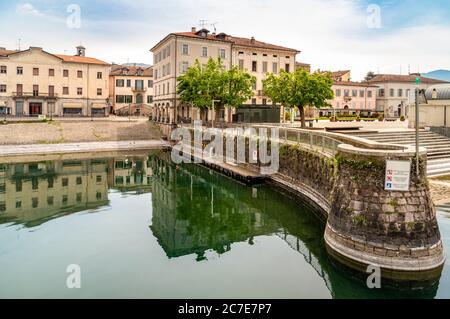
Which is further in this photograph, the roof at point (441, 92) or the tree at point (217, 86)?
the tree at point (217, 86)

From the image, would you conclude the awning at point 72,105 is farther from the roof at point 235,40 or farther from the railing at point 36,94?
the roof at point 235,40

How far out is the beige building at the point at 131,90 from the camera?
8619 centimetres

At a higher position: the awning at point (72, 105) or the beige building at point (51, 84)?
the beige building at point (51, 84)

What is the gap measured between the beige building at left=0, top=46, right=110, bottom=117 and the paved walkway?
20.2 m

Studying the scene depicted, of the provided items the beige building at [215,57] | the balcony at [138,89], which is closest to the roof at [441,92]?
the beige building at [215,57]

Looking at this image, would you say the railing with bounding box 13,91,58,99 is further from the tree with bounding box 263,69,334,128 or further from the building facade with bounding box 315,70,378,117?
the building facade with bounding box 315,70,378,117

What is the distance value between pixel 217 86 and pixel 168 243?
3291 cm

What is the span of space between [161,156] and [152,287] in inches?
1409

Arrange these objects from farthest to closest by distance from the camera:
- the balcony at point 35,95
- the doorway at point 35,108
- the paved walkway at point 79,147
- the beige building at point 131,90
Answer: the beige building at point 131,90 < the doorway at point 35,108 < the balcony at point 35,95 < the paved walkway at point 79,147

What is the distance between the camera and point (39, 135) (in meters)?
52.7

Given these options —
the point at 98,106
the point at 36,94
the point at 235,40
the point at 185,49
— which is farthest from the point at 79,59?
the point at 235,40

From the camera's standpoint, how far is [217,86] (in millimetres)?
48438

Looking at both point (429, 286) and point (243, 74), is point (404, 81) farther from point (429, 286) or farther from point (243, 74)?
point (429, 286)
